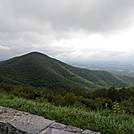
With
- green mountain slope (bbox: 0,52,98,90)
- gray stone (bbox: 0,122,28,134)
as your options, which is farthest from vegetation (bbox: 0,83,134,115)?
green mountain slope (bbox: 0,52,98,90)

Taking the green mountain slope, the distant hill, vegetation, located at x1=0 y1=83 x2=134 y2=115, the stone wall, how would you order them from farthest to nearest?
the green mountain slope < the distant hill < vegetation, located at x1=0 y1=83 x2=134 y2=115 < the stone wall

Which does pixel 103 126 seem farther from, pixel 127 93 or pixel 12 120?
pixel 127 93

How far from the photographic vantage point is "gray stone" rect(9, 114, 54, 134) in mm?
1998

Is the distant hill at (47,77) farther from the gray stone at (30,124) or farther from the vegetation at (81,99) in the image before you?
the gray stone at (30,124)

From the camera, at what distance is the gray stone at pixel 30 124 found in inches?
78.7

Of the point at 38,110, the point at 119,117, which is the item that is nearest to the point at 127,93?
the point at 119,117

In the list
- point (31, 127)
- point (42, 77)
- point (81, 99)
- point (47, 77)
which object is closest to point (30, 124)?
point (31, 127)

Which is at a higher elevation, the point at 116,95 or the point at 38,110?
the point at 38,110

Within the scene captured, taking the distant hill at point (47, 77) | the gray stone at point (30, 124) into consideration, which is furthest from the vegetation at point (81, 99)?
the distant hill at point (47, 77)

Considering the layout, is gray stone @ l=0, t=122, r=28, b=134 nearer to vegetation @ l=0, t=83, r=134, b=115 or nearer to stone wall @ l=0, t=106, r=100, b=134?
stone wall @ l=0, t=106, r=100, b=134

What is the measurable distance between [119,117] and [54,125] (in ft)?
5.52

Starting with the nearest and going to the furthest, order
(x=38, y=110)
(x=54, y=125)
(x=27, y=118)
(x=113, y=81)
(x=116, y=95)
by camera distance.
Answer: (x=54, y=125) < (x=27, y=118) < (x=38, y=110) < (x=116, y=95) < (x=113, y=81)

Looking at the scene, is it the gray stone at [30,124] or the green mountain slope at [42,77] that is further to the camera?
the green mountain slope at [42,77]

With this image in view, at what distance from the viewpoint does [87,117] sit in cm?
275
